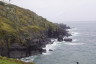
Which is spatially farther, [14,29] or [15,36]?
[14,29]

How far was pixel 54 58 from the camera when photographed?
8406 cm

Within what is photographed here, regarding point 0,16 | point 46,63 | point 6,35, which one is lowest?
point 46,63

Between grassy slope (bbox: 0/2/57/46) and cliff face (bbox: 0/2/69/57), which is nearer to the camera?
cliff face (bbox: 0/2/69/57)

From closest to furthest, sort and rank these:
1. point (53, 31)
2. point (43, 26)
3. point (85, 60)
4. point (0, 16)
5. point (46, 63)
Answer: point (46, 63), point (85, 60), point (0, 16), point (43, 26), point (53, 31)

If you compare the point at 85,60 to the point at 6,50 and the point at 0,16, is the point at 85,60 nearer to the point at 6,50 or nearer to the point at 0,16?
the point at 6,50

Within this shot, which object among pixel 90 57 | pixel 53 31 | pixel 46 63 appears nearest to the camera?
pixel 46 63

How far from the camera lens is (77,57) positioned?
282 ft

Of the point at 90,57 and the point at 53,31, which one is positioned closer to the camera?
the point at 90,57

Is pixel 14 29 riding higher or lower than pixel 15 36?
higher

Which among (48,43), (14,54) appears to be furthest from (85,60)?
(48,43)

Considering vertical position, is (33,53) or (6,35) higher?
(6,35)

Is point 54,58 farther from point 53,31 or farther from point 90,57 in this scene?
point 53,31

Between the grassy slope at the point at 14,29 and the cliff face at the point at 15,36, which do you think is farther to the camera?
the grassy slope at the point at 14,29

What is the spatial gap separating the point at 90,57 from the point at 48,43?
37700 millimetres
